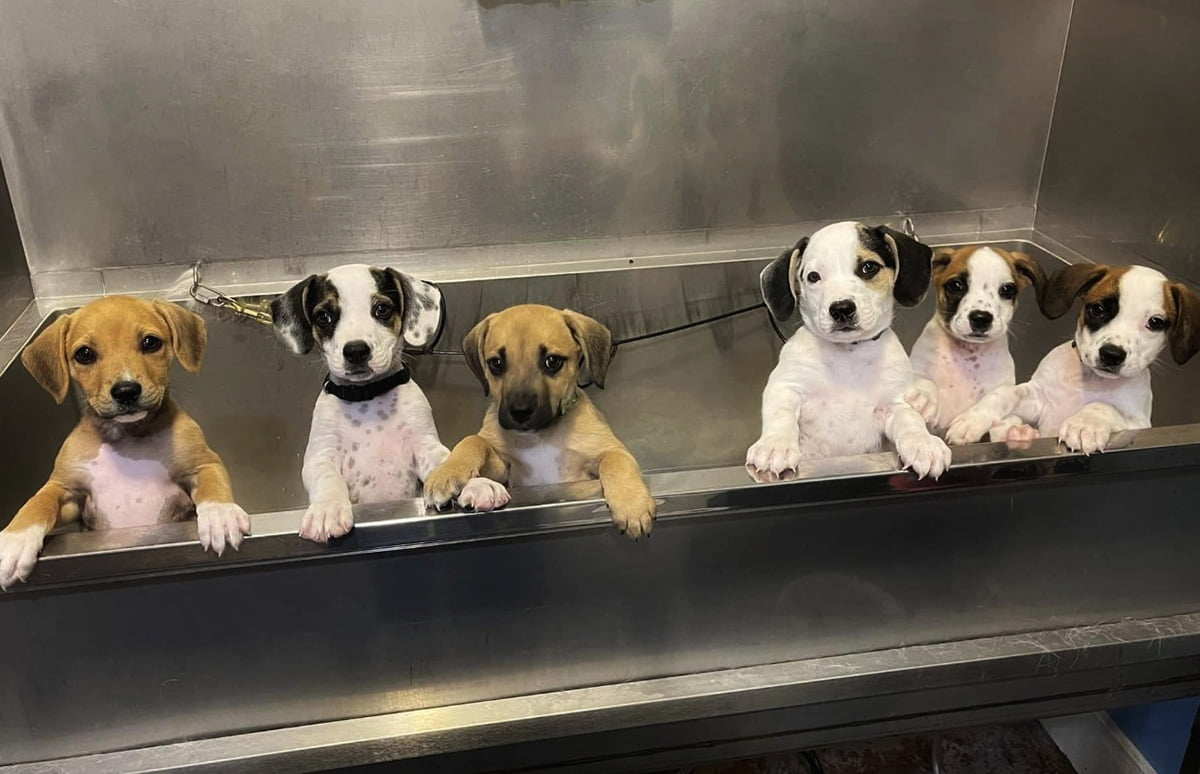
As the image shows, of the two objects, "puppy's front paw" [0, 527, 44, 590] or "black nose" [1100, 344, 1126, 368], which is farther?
"black nose" [1100, 344, 1126, 368]

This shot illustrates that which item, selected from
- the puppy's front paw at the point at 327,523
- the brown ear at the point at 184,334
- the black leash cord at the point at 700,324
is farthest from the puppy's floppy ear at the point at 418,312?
the black leash cord at the point at 700,324

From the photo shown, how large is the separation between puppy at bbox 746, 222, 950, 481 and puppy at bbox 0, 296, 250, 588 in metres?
0.95

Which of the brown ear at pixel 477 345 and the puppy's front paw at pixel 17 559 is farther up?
the brown ear at pixel 477 345

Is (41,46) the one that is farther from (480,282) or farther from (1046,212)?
(1046,212)

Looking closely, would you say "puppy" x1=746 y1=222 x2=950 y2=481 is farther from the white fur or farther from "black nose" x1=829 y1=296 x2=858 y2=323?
the white fur

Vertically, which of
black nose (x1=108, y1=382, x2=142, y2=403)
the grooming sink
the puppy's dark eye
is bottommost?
the grooming sink

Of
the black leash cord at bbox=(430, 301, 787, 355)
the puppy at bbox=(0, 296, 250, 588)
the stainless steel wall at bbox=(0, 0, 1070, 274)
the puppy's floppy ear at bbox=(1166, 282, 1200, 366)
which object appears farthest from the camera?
the black leash cord at bbox=(430, 301, 787, 355)

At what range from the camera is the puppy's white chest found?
1.49 m

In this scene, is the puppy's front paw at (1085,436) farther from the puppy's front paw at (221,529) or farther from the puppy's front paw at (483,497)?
the puppy's front paw at (221,529)

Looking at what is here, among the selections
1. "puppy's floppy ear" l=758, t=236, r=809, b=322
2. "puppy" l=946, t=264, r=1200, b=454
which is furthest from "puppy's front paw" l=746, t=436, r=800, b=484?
"puppy" l=946, t=264, r=1200, b=454

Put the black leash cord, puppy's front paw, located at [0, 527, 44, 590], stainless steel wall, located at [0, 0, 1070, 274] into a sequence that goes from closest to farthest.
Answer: puppy's front paw, located at [0, 527, 44, 590] < stainless steel wall, located at [0, 0, 1070, 274] < the black leash cord

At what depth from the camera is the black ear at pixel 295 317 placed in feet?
5.01

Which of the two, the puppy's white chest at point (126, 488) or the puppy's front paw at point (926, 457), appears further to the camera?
the puppy's white chest at point (126, 488)

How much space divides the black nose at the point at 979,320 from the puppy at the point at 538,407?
0.66 m
